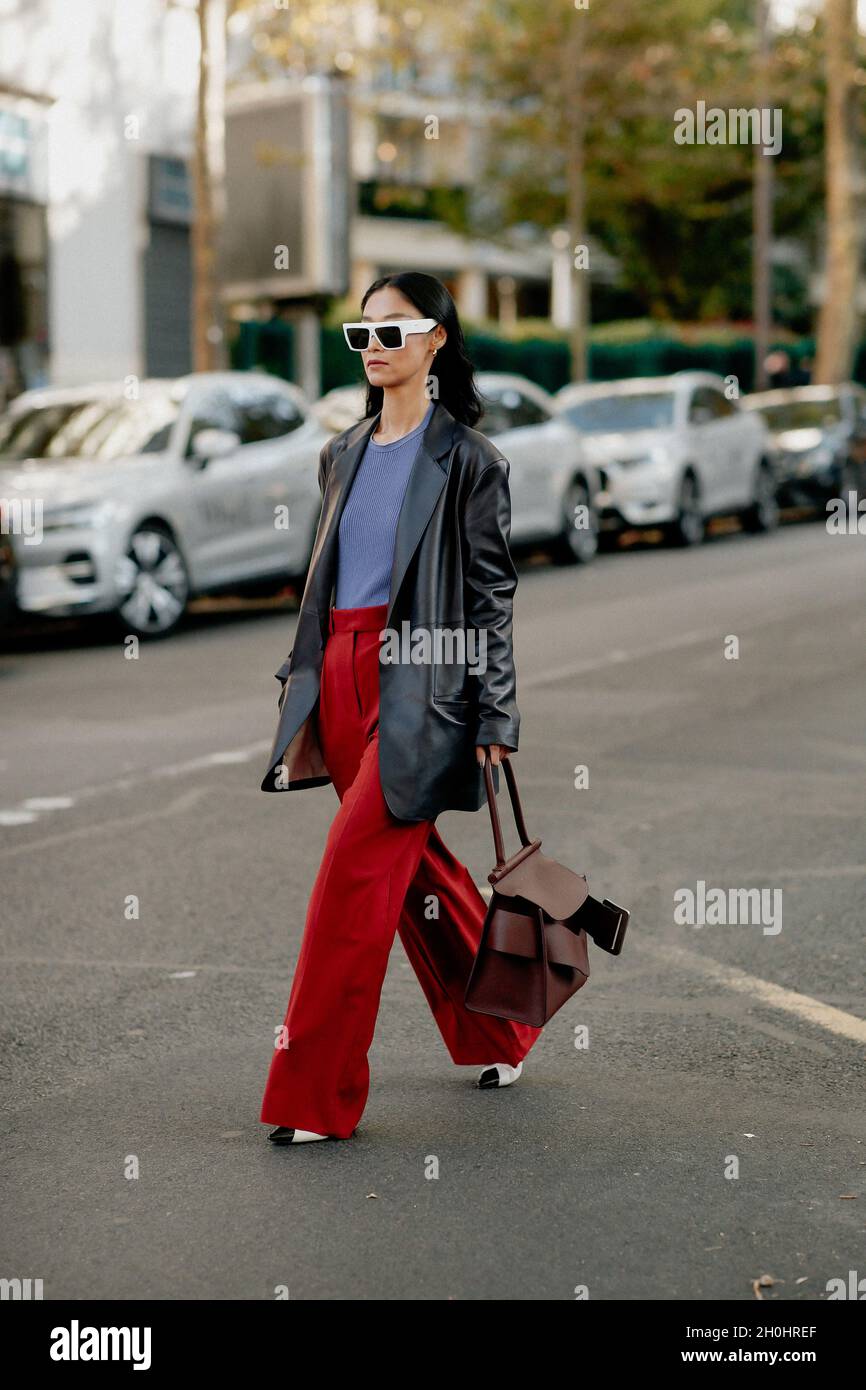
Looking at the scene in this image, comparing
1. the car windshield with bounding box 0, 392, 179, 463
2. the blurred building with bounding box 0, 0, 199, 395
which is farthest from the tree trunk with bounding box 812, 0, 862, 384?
the car windshield with bounding box 0, 392, 179, 463

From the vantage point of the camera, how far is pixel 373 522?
4.68 meters

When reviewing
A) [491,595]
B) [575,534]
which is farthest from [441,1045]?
[575,534]

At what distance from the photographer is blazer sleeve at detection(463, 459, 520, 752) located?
4609mm

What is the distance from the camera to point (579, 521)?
1934 cm

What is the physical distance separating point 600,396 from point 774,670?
1057cm

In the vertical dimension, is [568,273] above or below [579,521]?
above

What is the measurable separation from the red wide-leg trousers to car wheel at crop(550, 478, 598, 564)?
573 inches

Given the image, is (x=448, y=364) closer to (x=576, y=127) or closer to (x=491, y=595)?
(x=491, y=595)

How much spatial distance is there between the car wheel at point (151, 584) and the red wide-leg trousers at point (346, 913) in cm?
937

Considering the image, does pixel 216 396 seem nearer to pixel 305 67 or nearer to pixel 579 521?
pixel 579 521

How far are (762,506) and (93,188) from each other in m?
8.57

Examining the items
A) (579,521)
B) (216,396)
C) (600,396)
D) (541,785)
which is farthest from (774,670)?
(600,396)

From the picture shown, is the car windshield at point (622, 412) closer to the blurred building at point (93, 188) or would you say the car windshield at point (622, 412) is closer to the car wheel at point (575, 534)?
the car wheel at point (575, 534)

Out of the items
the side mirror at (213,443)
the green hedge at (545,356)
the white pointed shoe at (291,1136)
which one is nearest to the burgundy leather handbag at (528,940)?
the white pointed shoe at (291,1136)
